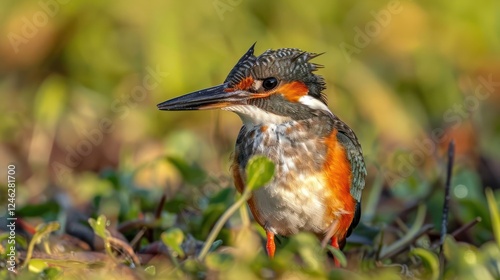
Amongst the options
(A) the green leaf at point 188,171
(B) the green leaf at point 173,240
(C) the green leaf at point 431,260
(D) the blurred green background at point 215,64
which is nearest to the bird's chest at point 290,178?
(B) the green leaf at point 173,240

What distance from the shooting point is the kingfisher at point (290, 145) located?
4.23 meters

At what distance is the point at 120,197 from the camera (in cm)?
513

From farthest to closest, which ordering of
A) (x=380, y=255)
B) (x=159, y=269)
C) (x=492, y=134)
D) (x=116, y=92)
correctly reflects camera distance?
(x=116, y=92) → (x=492, y=134) → (x=380, y=255) → (x=159, y=269)

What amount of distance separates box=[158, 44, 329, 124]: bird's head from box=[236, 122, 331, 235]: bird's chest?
72 mm

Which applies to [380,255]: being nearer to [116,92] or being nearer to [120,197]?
[120,197]

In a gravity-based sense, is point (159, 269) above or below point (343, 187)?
below

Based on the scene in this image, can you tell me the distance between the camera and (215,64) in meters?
8.07

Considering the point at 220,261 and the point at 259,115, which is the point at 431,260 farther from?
the point at 259,115

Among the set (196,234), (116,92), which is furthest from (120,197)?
(116,92)

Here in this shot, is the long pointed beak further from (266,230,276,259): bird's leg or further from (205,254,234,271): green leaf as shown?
(205,254,234,271): green leaf

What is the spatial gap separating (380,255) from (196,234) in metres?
0.91

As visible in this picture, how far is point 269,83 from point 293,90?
0.37 ft

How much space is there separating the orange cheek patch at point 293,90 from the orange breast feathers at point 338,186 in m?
0.23

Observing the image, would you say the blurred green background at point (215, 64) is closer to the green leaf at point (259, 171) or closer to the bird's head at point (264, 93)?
the bird's head at point (264, 93)
